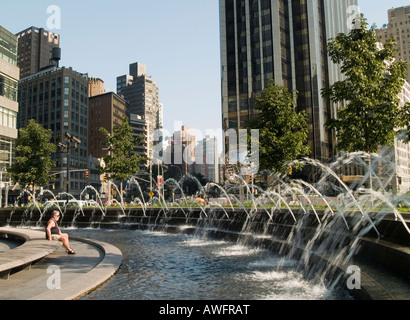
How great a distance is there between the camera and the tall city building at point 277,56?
66.2 metres

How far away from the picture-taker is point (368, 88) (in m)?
14.8

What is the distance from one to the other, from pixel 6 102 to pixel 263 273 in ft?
165

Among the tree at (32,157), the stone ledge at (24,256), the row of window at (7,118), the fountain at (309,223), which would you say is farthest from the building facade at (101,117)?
the stone ledge at (24,256)

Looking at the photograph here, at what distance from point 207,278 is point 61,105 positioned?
115997mm

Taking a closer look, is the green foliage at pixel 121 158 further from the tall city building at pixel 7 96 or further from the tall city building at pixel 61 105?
the tall city building at pixel 61 105

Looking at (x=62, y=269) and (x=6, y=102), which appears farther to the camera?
(x=6, y=102)

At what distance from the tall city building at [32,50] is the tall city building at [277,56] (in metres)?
148

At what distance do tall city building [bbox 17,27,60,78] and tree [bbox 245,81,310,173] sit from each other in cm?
19129

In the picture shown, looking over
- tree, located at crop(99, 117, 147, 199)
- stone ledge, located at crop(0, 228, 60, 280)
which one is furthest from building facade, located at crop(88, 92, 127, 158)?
stone ledge, located at crop(0, 228, 60, 280)

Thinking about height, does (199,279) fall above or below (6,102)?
below

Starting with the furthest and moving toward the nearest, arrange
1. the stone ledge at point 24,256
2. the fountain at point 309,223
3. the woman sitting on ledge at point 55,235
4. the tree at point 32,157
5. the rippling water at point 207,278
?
the tree at point 32,157, the woman sitting on ledge at point 55,235, the fountain at point 309,223, the stone ledge at point 24,256, the rippling water at point 207,278

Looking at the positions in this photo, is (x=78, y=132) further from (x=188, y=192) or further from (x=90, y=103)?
(x=188, y=192)
